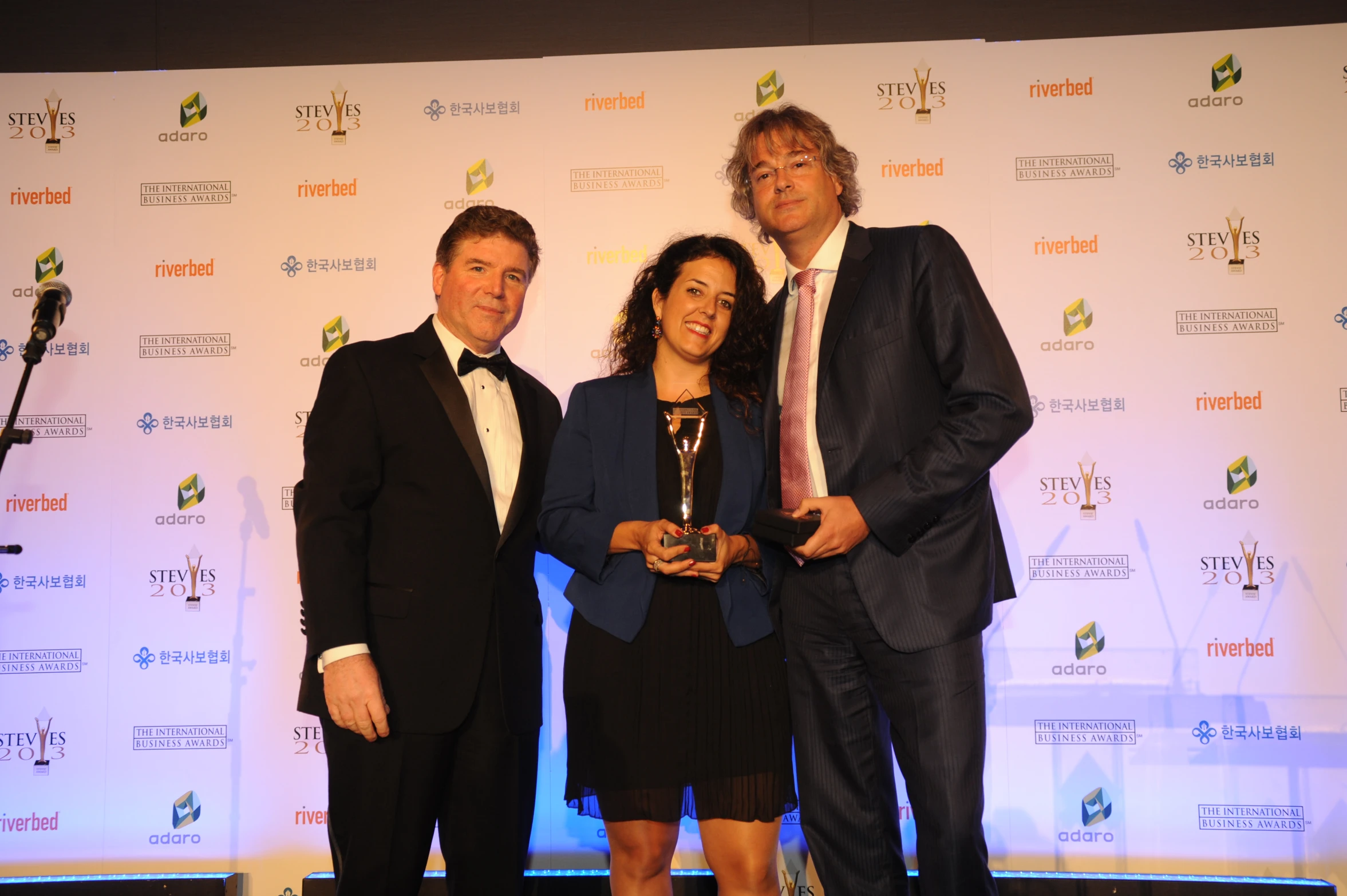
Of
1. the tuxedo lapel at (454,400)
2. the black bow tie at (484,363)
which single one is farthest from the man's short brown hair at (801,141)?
the tuxedo lapel at (454,400)

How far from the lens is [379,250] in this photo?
137 inches

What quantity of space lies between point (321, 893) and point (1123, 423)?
3442 mm

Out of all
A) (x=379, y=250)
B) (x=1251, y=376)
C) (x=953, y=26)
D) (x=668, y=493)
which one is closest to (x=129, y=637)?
(x=379, y=250)

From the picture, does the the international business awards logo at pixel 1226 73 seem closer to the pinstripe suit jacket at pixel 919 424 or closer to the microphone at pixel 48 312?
the pinstripe suit jacket at pixel 919 424

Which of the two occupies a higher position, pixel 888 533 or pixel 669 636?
pixel 888 533

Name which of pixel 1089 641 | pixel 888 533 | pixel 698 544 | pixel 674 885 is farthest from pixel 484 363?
pixel 1089 641

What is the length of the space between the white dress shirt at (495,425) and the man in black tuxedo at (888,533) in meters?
0.71

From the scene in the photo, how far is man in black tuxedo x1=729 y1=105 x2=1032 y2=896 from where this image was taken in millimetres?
1945

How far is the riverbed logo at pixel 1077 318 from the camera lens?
3.35 metres

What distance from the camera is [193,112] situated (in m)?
3.55

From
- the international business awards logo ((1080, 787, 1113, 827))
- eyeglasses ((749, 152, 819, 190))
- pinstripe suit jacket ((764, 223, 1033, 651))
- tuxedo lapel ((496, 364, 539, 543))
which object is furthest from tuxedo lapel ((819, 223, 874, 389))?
the international business awards logo ((1080, 787, 1113, 827))

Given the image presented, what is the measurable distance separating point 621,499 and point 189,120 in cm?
264

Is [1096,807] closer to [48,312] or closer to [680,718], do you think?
[680,718]

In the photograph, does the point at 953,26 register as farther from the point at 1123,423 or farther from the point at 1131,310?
the point at 1123,423
